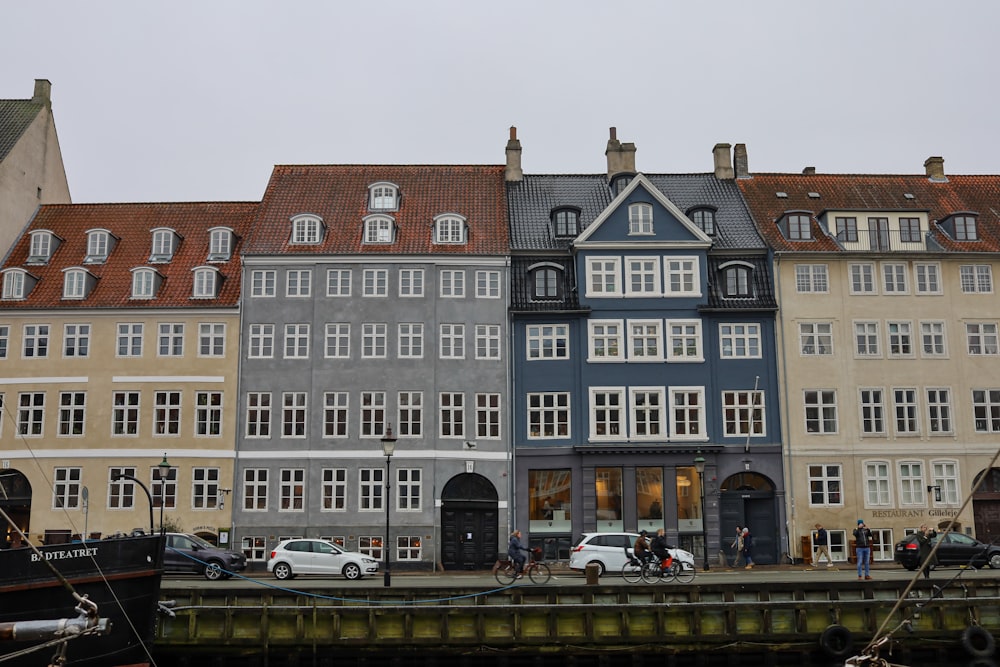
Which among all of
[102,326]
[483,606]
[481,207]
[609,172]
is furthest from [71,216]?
[483,606]

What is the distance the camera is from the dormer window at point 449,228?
1778 inches

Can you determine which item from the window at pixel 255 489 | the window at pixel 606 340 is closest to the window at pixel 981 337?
the window at pixel 606 340

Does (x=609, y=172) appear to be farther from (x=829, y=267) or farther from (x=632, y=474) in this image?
(x=632, y=474)

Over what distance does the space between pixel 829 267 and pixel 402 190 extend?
65.5 feet

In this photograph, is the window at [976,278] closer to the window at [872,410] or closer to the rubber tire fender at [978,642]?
the window at [872,410]

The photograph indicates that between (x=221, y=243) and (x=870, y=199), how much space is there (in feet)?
101

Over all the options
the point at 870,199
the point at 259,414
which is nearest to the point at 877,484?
the point at 870,199

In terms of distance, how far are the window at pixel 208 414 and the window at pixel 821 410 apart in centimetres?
2528

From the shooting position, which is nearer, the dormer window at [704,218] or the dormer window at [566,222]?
the dormer window at [566,222]

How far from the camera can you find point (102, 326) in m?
44.4

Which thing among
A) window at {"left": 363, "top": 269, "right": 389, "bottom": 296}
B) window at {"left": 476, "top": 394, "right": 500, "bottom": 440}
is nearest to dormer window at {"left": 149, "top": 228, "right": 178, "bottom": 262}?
window at {"left": 363, "top": 269, "right": 389, "bottom": 296}

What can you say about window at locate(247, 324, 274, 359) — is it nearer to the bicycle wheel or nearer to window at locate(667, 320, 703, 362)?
the bicycle wheel

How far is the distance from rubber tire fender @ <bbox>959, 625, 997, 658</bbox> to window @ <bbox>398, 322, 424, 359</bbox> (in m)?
24.5

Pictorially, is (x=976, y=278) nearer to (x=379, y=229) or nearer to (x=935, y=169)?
(x=935, y=169)
